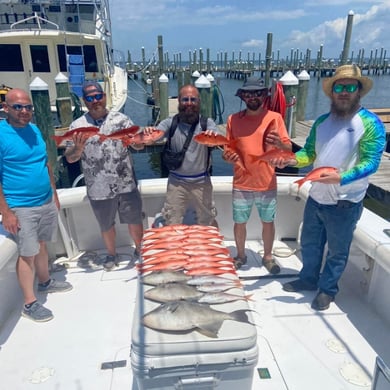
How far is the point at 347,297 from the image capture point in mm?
3199

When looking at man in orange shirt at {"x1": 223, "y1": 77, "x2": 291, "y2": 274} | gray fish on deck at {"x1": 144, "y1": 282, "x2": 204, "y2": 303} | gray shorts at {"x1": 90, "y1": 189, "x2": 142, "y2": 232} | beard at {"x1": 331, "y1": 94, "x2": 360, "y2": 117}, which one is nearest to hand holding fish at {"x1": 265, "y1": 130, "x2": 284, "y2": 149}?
man in orange shirt at {"x1": 223, "y1": 77, "x2": 291, "y2": 274}

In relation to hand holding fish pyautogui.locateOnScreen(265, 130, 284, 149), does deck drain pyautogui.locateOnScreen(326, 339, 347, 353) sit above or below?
below

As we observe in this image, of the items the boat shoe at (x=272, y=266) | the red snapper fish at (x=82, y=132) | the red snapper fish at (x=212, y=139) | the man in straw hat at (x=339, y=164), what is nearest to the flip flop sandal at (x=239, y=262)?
the boat shoe at (x=272, y=266)

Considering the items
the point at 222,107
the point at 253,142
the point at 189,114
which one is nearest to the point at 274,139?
the point at 253,142

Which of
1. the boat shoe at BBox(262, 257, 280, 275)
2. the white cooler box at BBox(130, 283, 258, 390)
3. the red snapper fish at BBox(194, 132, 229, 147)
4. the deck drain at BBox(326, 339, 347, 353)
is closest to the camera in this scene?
the white cooler box at BBox(130, 283, 258, 390)

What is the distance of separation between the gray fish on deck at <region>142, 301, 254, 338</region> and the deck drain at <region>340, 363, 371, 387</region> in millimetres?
1088

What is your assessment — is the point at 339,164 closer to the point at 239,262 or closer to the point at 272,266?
the point at 272,266

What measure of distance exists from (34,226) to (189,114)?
1.62m

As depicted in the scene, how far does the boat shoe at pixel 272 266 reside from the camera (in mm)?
3547

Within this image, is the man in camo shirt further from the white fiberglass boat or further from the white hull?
the white fiberglass boat

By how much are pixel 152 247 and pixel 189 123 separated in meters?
1.30

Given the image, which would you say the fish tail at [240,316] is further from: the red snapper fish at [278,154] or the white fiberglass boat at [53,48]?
the white fiberglass boat at [53,48]

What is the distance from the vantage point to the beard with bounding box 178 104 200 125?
126 inches

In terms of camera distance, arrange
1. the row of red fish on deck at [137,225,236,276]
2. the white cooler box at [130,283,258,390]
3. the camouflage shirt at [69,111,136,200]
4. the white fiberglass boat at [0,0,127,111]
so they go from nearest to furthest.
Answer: the white cooler box at [130,283,258,390] → the row of red fish on deck at [137,225,236,276] → the camouflage shirt at [69,111,136,200] → the white fiberglass boat at [0,0,127,111]
